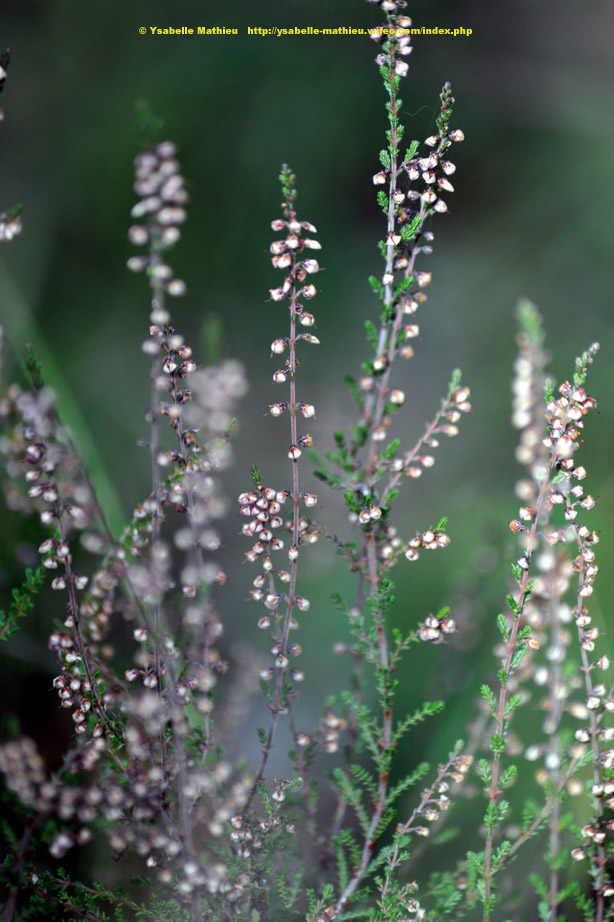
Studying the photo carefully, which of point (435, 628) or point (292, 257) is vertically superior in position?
point (292, 257)

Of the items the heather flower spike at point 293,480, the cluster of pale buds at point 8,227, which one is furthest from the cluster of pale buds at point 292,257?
the cluster of pale buds at point 8,227

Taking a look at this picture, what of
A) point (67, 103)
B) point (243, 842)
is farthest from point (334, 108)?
point (243, 842)

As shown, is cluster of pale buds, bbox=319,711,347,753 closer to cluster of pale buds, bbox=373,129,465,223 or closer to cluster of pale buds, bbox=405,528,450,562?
cluster of pale buds, bbox=405,528,450,562

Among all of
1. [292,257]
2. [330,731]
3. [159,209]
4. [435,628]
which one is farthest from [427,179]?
[330,731]

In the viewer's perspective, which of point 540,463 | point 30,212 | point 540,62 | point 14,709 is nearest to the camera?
point 540,463

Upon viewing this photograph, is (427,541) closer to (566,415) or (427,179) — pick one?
(566,415)

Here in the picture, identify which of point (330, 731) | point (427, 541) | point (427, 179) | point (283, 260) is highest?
point (427, 179)

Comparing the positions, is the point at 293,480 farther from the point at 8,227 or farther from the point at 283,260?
the point at 8,227

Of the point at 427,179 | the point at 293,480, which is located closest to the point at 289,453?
the point at 293,480

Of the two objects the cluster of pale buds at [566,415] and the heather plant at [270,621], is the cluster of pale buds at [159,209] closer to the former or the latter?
the heather plant at [270,621]

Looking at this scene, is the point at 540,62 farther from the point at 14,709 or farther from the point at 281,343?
the point at 14,709

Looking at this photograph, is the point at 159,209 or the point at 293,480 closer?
the point at 159,209
